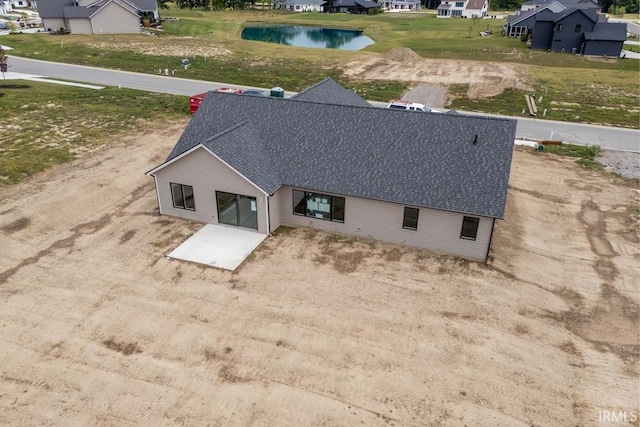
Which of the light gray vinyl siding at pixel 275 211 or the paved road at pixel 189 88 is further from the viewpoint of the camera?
the paved road at pixel 189 88

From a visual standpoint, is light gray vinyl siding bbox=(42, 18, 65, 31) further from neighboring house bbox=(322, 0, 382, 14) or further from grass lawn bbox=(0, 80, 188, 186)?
neighboring house bbox=(322, 0, 382, 14)

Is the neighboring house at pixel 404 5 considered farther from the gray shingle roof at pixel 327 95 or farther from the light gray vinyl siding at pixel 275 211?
the light gray vinyl siding at pixel 275 211

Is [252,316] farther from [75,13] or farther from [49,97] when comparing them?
[75,13]

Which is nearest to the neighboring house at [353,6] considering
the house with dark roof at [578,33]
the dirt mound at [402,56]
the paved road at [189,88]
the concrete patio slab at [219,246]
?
the house with dark roof at [578,33]

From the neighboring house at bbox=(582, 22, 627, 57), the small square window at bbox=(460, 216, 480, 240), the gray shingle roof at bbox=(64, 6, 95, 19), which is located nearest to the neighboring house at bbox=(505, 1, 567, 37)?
the neighboring house at bbox=(582, 22, 627, 57)

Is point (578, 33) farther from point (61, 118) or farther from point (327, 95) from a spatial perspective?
point (61, 118)

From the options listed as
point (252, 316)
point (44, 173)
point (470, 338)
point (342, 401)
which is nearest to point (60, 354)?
point (252, 316)
